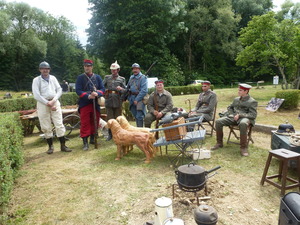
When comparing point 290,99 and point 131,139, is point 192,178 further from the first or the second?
point 290,99

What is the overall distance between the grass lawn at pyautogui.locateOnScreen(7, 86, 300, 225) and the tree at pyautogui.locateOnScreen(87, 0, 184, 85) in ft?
66.8

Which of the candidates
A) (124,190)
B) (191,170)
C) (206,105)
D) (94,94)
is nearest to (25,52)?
(94,94)

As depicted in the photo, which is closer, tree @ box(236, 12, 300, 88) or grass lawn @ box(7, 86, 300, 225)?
grass lawn @ box(7, 86, 300, 225)

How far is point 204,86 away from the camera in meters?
5.98

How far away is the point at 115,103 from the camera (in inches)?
252

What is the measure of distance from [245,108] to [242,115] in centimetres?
21

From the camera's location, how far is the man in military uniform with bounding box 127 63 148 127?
6160 mm

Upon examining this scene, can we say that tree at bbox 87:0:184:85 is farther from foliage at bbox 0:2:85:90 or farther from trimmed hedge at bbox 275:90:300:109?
foliage at bbox 0:2:85:90

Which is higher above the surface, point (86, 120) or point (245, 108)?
point (245, 108)

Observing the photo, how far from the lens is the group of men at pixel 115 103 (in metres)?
5.14

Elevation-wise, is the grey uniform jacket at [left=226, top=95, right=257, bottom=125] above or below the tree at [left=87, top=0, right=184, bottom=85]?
below

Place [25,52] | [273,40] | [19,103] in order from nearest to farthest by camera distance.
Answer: [19,103]
[273,40]
[25,52]

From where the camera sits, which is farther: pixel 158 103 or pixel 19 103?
pixel 19 103

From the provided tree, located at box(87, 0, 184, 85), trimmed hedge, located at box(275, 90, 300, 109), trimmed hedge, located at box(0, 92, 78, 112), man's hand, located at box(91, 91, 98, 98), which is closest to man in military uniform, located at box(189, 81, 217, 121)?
man's hand, located at box(91, 91, 98, 98)
